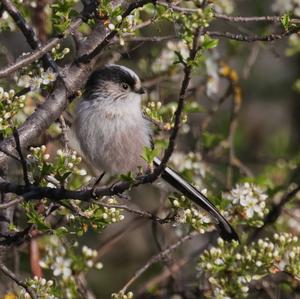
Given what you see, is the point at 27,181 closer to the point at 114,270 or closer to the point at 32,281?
the point at 32,281

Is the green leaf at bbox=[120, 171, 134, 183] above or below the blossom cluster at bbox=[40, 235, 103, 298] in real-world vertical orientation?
above

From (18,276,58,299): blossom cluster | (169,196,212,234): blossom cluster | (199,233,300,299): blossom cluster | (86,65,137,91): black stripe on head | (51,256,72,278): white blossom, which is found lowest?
(18,276,58,299): blossom cluster

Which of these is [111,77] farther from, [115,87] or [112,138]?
[112,138]

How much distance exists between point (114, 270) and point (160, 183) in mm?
4656

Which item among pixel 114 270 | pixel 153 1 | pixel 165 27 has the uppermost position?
pixel 165 27

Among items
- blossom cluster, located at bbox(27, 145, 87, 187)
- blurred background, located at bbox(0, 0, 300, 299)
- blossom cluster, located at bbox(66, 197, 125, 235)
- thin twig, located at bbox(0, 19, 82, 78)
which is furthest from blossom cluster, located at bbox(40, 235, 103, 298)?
thin twig, located at bbox(0, 19, 82, 78)

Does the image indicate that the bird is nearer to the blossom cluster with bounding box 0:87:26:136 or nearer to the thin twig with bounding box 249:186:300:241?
the thin twig with bounding box 249:186:300:241

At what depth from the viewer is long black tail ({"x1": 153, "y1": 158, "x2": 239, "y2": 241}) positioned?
13.5ft

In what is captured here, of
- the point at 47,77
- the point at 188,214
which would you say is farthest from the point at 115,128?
the point at 188,214

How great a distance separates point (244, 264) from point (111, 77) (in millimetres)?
1766

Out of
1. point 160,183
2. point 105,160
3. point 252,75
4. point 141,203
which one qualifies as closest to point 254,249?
point 160,183

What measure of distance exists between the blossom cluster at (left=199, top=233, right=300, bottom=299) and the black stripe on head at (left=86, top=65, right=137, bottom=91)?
1476mm

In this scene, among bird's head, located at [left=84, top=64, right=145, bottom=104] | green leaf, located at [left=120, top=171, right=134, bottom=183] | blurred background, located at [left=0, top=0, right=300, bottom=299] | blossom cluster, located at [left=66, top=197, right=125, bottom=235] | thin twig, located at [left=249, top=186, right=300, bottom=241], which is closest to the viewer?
green leaf, located at [left=120, top=171, right=134, bottom=183]

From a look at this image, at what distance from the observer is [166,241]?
586cm
